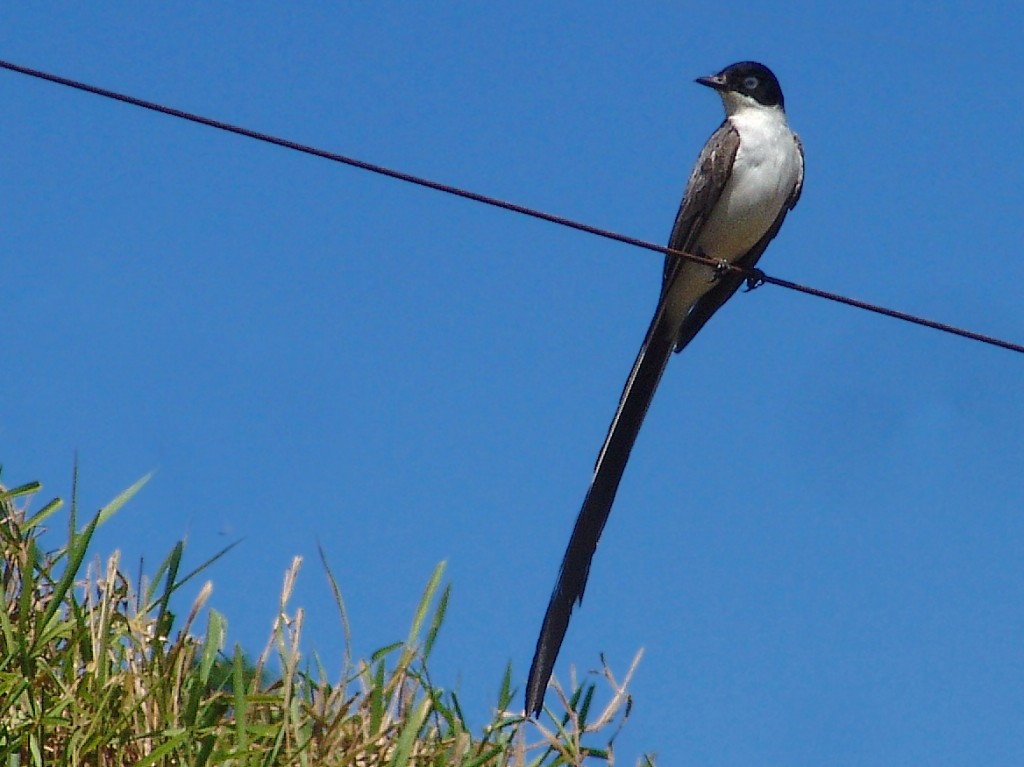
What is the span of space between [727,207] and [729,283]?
1.12 feet

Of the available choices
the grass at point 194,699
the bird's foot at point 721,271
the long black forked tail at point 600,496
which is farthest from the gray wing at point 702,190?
the grass at point 194,699

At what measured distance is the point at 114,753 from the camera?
298 cm

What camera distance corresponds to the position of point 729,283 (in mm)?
5539

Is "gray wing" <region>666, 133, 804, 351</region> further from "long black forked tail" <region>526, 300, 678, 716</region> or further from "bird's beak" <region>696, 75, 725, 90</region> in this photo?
"bird's beak" <region>696, 75, 725, 90</region>

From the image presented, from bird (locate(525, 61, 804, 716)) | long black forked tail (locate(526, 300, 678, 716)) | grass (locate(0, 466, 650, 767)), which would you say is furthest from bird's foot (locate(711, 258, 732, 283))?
grass (locate(0, 466, 650, 767))

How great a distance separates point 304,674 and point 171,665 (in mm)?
318

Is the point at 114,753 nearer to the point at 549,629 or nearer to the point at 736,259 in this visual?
the point at 549,629

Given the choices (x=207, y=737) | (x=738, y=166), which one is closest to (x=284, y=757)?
(x=207, y=737)

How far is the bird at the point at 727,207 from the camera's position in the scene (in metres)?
5.31

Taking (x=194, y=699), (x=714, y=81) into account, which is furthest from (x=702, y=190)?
(x=194, y=699)

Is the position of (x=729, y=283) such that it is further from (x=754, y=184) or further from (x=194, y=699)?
(x=194, y=699)

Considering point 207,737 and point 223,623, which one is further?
point 223,623

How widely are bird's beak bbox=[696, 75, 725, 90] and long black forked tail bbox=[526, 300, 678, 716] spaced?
1.10 metres

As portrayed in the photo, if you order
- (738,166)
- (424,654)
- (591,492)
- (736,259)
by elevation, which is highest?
(738,166)
